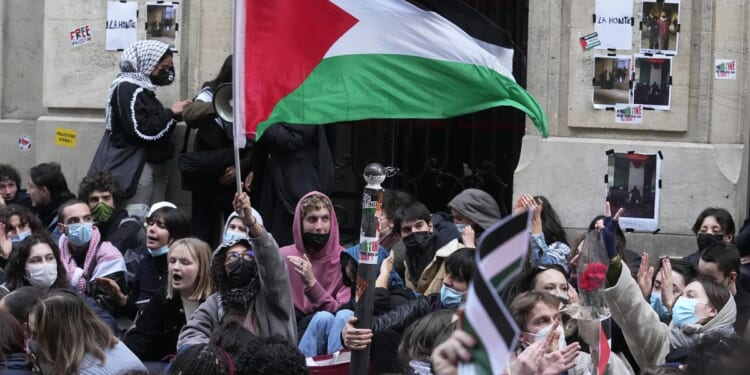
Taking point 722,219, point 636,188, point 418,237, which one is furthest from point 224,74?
point 722,219

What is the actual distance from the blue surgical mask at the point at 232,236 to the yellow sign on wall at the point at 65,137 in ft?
11.8

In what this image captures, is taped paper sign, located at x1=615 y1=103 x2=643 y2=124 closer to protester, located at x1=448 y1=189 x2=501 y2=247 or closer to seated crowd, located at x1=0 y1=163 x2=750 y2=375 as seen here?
seated crowd, located at x1=0 y1=163 x2=750 y2=375

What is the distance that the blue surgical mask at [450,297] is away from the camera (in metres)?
7.03

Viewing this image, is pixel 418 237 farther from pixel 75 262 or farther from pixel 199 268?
pixel 75 262

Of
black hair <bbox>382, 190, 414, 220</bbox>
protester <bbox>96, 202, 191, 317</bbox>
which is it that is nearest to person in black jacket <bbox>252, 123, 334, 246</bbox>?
black hair <bbox>382, 190, 414, 220</bbox>

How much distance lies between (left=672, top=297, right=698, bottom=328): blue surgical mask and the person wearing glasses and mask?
180 centimetres

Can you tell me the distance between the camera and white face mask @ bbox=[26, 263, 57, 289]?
8.05 metres

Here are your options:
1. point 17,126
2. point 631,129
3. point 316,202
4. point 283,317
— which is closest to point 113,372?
point 283,317

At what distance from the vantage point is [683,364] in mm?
5906

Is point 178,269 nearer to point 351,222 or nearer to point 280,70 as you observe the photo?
point 280,70

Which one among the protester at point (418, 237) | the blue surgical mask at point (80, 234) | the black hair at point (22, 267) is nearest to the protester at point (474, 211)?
the protester at point (418, 237)

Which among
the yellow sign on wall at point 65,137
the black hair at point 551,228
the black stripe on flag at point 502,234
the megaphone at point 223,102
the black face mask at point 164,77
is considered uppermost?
the black face mask at point 164,77

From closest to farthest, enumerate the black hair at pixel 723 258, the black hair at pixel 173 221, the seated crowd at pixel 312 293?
the seated crowd at pixel 312 293 < the black hair at pixel 723 258 < the black hair at pixel 173 221

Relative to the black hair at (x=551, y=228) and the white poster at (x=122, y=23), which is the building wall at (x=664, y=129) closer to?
the black hair at (x=551, y=228)
